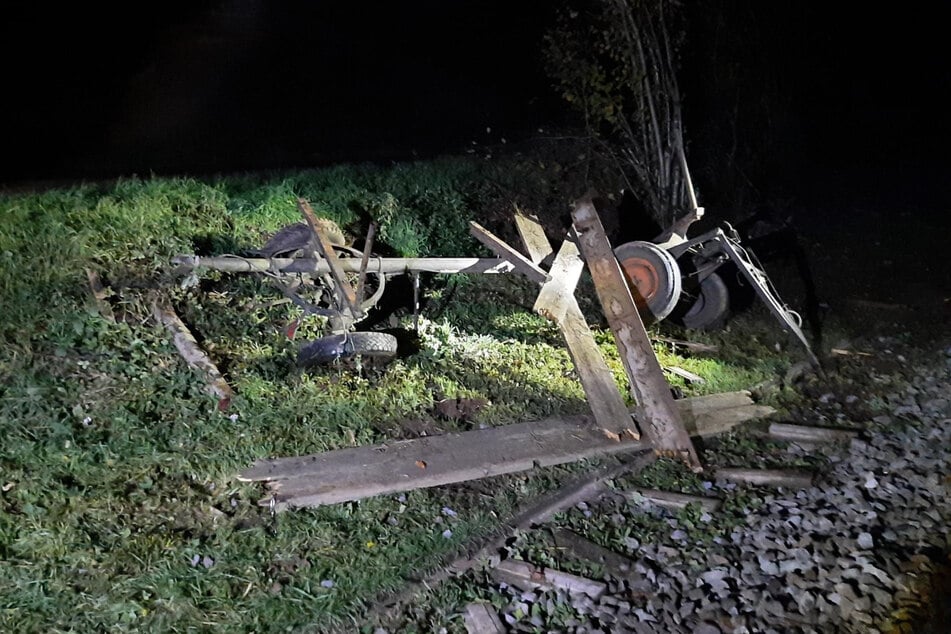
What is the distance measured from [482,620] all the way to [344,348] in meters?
2.91

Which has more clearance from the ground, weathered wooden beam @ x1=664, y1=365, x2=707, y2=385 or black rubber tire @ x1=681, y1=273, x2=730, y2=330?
black rubber tire @ x1=681, y1=273, x2=730, y2=330

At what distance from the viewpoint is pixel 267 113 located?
39.1 feet

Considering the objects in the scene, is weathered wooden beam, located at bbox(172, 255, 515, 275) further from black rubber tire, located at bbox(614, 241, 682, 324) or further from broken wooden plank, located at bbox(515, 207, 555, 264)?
black rubber tire, located at bbox(614, 241, 682, 324)

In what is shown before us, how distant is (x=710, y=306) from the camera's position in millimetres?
8414

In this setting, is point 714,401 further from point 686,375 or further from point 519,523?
point 519,523

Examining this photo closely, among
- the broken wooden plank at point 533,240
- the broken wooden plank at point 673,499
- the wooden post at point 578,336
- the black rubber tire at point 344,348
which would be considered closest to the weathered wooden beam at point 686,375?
the wooden post at point 578,336

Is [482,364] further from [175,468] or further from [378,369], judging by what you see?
[175,468]

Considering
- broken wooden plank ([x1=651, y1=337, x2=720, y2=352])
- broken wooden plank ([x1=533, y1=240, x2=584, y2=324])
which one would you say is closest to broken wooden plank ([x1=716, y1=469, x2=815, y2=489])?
broken wooden plank ([x1=533, y1=240, x2=584, y2=324])

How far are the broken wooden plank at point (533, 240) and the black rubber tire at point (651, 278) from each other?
89cm

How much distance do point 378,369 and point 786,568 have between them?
3.77m

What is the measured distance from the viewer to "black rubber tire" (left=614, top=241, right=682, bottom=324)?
24.3 feet

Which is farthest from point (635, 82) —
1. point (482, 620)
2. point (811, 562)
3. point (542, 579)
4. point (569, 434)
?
point (482, 620)

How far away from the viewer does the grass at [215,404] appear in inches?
174

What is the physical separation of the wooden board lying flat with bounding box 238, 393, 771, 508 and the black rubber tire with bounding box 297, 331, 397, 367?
1.04m
